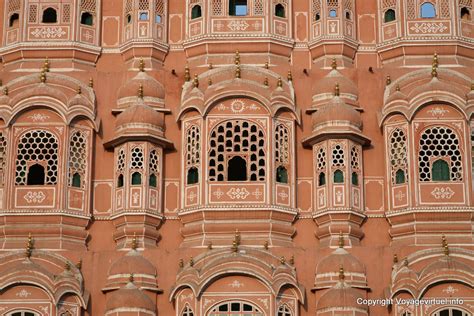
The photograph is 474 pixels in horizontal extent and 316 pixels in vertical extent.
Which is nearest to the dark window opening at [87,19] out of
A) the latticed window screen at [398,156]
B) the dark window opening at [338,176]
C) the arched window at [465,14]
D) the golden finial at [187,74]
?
the golden finial at [187,74]

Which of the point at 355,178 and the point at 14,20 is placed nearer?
the point at 355,178

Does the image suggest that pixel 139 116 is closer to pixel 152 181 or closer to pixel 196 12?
pixel 152 181

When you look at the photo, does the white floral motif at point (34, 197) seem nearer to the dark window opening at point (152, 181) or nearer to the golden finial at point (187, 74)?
the dark window opening at point (152, 181)

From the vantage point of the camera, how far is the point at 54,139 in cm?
2855

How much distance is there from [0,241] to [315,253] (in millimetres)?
6905

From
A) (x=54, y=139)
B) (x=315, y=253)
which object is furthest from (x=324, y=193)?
(x=54, y=139)

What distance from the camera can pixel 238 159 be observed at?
28.4 meters

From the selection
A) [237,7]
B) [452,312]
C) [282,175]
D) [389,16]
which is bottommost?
[452,312]

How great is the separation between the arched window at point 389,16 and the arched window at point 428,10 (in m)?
0.69

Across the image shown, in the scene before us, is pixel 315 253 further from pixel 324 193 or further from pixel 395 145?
pixel 395 145

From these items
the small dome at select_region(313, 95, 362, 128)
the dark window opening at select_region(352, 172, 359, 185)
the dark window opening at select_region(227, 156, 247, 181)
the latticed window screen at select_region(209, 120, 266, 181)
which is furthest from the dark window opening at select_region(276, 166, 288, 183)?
the dark window opening at select_region(352, 172, 359, 185)

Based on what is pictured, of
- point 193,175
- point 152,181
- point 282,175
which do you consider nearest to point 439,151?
point 282,175

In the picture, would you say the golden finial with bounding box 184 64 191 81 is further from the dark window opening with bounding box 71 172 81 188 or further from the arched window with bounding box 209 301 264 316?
the arched window with bounding box 209 301 264 316

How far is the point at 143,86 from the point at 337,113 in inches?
176
